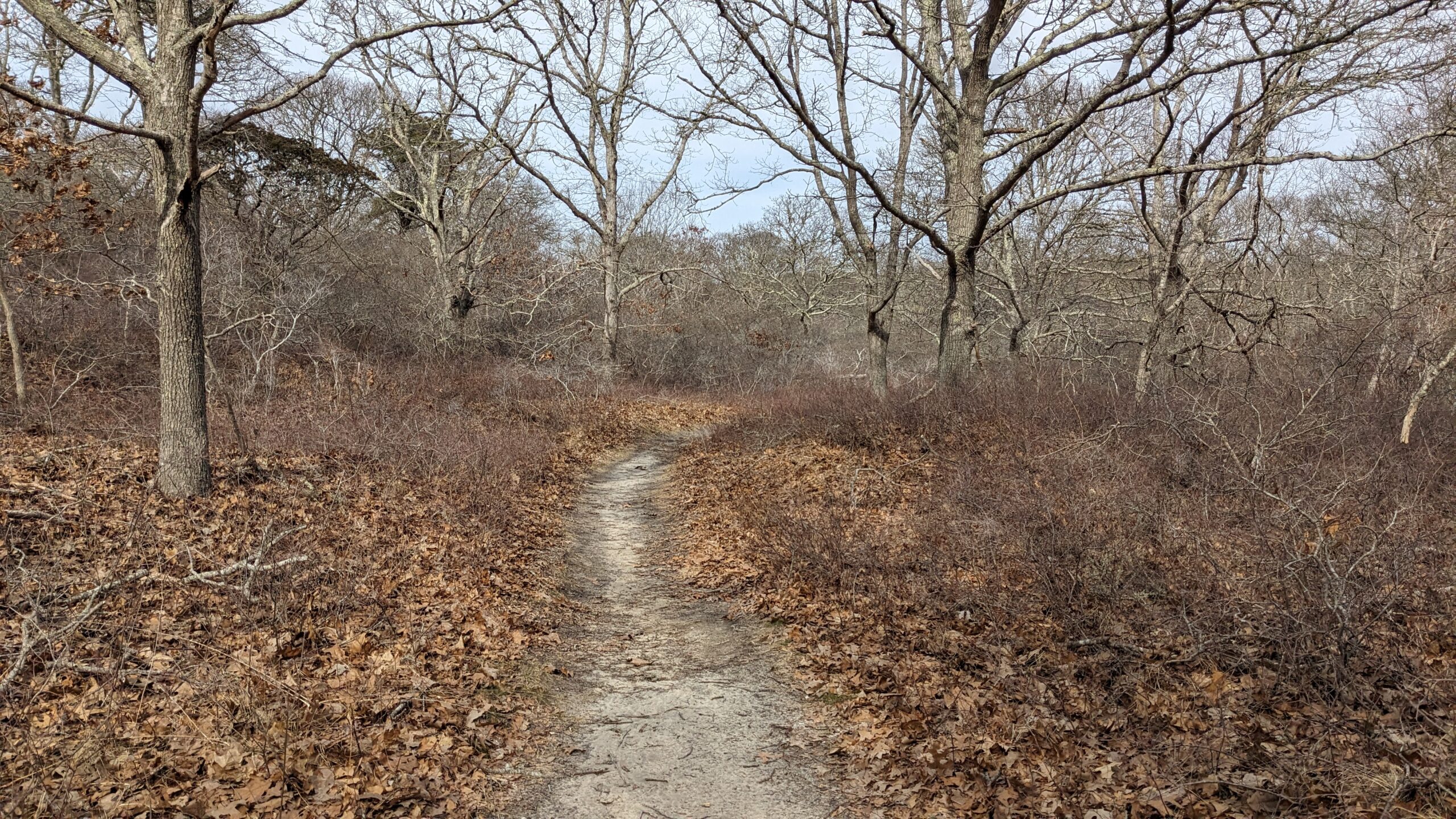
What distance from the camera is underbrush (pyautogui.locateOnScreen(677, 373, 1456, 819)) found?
3.76 meters

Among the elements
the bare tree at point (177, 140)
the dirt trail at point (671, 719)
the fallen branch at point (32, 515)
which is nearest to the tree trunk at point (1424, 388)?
the dirt trail at point (671, 719)

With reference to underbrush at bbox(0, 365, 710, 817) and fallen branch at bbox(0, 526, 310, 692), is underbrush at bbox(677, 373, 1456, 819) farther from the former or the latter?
Result: fallen branch at bbox(0, 526, 310, 692)

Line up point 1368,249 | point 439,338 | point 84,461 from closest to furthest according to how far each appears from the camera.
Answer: point 84,461 < point 1368,249 < point 439,338

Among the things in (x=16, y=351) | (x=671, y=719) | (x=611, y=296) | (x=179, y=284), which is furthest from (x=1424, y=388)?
(x=16, y=351)

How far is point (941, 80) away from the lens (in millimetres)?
10539

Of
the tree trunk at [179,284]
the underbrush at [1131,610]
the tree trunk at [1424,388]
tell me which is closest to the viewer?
the underbrush at [1131,610]

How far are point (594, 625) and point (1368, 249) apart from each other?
20.5 m

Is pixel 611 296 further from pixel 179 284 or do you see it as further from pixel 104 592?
pixel 104 592

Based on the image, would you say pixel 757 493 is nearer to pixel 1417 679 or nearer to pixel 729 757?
pixel 729 757

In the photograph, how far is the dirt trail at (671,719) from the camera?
4.25 m

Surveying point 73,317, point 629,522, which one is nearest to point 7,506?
point 629,522

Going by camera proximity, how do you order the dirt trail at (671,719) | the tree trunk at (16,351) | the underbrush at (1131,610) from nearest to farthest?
the underbrush at (1131,610) → the dirt trail at (671,719) → the tree trunk at (16,351)

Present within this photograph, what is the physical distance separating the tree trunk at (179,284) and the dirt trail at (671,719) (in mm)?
4002

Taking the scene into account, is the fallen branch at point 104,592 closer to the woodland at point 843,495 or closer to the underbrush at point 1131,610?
the woodland at point 843,495
